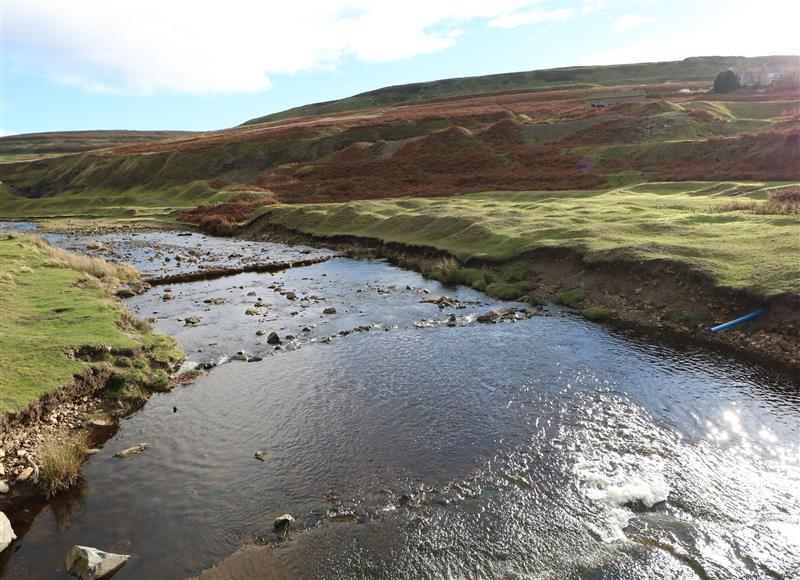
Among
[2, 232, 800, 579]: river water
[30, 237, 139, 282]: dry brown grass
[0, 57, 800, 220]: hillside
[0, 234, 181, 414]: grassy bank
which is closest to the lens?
[2, 232, 800, 579]: river water

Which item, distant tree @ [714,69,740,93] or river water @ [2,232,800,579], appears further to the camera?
distant tree @ [714,69,740,93]

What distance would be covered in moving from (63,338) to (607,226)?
1428 inches

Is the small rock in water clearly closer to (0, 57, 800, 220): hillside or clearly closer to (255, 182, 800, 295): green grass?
(255, 182, 800, 295): green grass

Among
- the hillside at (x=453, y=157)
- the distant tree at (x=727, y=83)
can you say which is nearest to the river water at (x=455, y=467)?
the hillside at (x=453, y=157)

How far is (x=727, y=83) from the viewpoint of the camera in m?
119

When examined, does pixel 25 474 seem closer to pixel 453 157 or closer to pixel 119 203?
pixel 453 157

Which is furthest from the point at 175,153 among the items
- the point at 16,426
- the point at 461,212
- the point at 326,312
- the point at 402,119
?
the point at 16,426

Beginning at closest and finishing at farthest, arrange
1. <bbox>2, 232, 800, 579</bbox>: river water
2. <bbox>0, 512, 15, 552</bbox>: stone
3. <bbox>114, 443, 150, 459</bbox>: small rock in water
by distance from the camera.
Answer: <bbox>2, 232, 800, 579</bbox>: river water < <bbox>0, 512, 15, 552</bbox>: stone < <bbox>114, 443, 150, 459</bbox>: small rock in water

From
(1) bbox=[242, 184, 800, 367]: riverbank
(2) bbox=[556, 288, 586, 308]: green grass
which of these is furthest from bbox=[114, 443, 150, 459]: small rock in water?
(2) bbox=[556, 288, 586, 308]: green grass

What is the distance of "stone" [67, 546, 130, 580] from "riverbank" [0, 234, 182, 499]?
405 cm

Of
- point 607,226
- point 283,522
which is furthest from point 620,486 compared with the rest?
point 607,226

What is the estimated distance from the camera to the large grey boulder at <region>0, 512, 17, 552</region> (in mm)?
12320

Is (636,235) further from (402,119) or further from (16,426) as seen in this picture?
(402,119)

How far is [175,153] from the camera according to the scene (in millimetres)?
129500
